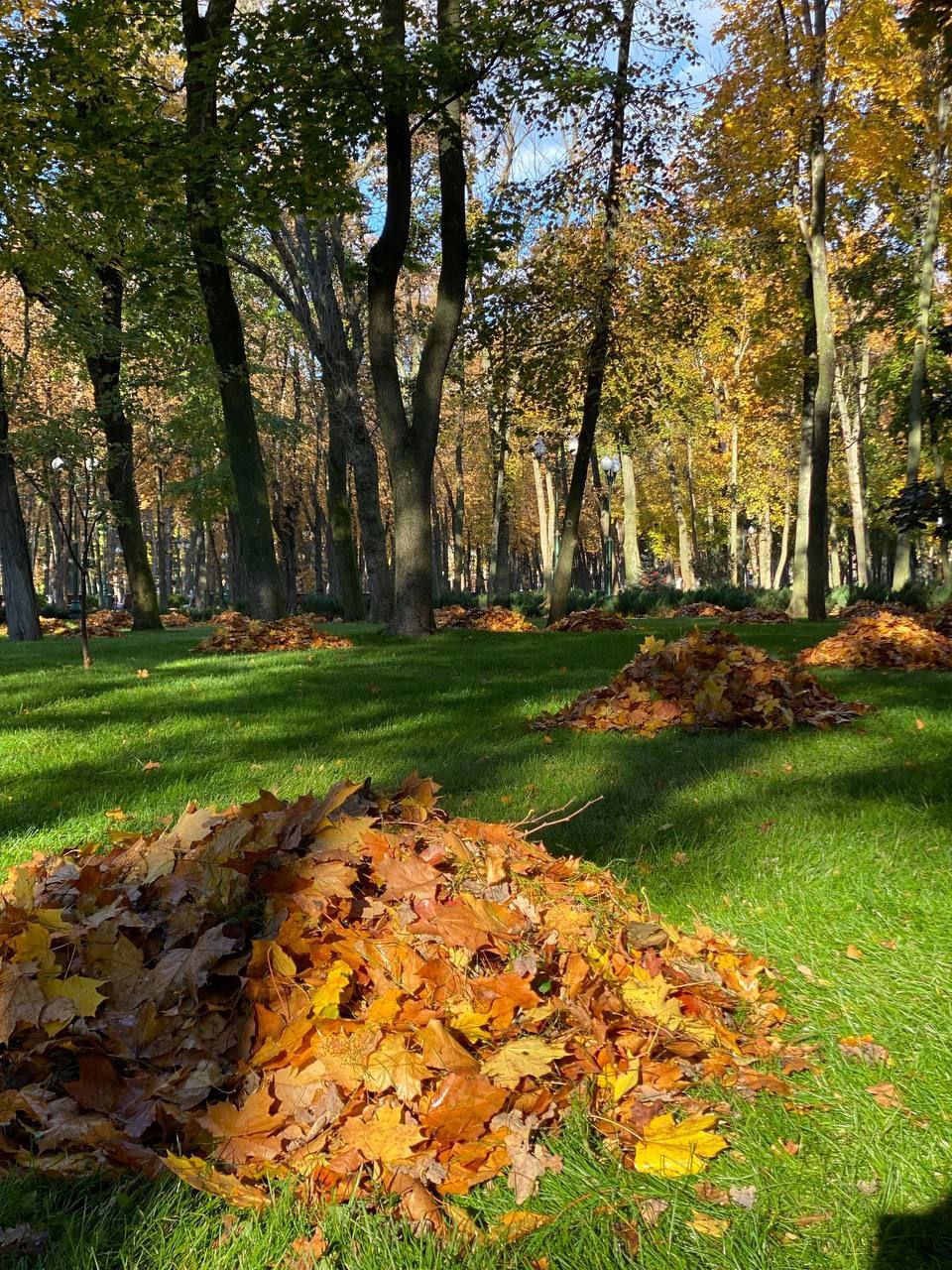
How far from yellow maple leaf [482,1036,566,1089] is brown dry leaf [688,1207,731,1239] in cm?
39

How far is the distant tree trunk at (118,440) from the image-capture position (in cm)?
1375

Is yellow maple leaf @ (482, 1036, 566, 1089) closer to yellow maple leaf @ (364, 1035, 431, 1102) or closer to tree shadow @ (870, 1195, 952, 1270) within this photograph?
yellow maple leaf @ (364, 1035, 431, 1102)

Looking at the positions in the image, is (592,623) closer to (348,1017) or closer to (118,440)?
(118,440)

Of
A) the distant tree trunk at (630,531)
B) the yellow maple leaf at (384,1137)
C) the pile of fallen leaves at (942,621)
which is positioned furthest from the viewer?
the distant tree trunk at (630,531)

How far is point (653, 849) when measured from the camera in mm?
3270

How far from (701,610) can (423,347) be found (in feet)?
34.4

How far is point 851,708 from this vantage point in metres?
5.41

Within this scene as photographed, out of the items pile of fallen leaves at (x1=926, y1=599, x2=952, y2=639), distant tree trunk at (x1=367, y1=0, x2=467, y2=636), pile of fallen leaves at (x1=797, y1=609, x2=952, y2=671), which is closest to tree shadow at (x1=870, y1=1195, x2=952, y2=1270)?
pile of fallen leaves at (x1=797, y1=609, x2=952, y2=671)

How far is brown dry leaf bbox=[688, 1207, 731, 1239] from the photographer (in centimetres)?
144

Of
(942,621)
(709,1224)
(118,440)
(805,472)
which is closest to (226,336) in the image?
(118,440)

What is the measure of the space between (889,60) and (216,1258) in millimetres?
17765

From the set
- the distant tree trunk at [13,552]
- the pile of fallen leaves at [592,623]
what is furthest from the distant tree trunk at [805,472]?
the distant tree trunk at [13,552]

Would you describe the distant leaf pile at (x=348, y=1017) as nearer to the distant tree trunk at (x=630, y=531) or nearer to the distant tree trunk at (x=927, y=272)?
the distant tree trunk at (x=927, y=272)

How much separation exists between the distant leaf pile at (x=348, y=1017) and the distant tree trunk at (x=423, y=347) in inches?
336
